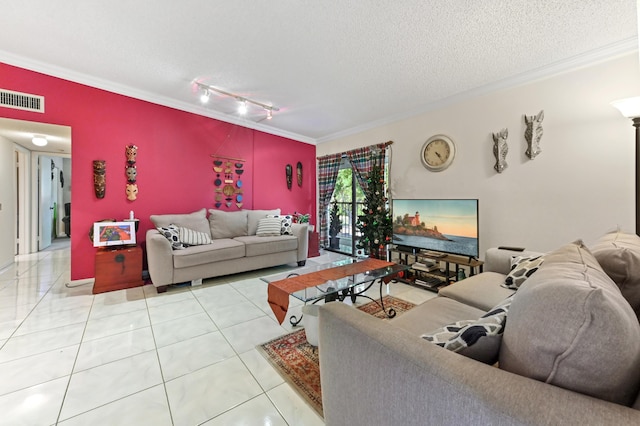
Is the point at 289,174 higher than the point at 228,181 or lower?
higher

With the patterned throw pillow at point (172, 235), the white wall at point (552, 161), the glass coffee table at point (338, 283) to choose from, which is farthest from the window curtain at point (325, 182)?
the patterned throw pillow at point (172, 235)

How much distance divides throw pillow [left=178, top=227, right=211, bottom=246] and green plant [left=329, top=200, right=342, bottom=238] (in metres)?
2.58

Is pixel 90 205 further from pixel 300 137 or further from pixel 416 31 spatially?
pixel 416 31

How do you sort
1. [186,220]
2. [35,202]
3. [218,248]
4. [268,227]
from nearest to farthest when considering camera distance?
[218,248] → [186,220] → [268,227] → [35,202]

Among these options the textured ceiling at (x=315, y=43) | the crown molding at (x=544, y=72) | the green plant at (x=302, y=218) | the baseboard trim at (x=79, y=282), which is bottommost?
the baseboard trim at (x=79, y=282)

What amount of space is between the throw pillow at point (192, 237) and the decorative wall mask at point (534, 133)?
4028 mm

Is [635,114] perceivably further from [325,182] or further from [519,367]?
[325,182]

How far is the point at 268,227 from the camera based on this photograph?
4070 mm

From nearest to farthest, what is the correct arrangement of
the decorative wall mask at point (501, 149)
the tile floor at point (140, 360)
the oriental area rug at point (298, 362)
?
the tile floor at point (140, 360) → the oriental area rug at point (298, 362) → the decorative wall mask at point (501, 149)

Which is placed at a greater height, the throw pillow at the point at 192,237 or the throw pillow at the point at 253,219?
the throw pillow at the point at 253,219

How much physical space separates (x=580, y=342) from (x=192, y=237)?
3607 mm

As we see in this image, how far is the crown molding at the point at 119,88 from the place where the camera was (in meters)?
2.66

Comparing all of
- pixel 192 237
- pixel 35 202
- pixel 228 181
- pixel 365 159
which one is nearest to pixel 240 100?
pixel 228 181

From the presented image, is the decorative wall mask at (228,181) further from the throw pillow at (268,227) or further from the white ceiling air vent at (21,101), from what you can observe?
the white ceiling air vent at (21,101)
